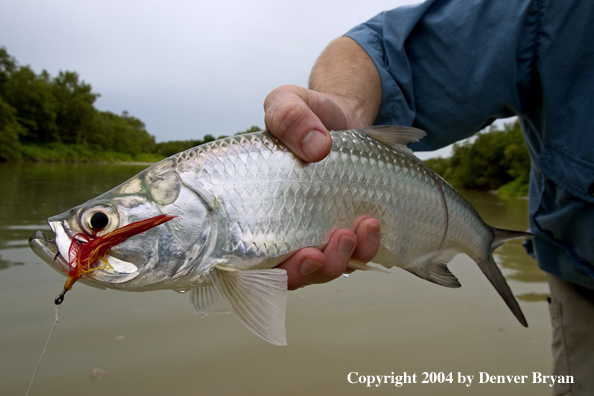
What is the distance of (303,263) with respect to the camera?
1.67m

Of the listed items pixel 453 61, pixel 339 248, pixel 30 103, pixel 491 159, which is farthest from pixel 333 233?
pixel 30 103

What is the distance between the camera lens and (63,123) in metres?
63.8

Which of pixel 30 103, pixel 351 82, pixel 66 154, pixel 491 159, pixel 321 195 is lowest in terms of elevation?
pixel 491 159

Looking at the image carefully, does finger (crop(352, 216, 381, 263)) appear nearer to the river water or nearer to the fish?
the fish

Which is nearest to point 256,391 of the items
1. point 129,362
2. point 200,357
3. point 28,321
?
point 200,357

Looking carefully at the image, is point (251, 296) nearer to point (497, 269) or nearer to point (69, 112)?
point (497, 269)

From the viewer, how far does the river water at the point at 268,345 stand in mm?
3092

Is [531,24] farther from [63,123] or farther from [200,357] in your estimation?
[63,123]

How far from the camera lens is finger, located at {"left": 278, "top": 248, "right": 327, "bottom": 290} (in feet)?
5.43

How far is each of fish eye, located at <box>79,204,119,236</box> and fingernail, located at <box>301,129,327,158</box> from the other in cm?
81

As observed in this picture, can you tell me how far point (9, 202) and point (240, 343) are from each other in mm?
9747

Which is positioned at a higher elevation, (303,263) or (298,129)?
(298,129)

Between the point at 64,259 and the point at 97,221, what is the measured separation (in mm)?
165

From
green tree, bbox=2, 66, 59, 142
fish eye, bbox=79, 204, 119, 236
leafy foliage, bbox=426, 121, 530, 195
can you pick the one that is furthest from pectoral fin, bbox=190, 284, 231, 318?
green tree, bbox=2, 66, 59, 142
